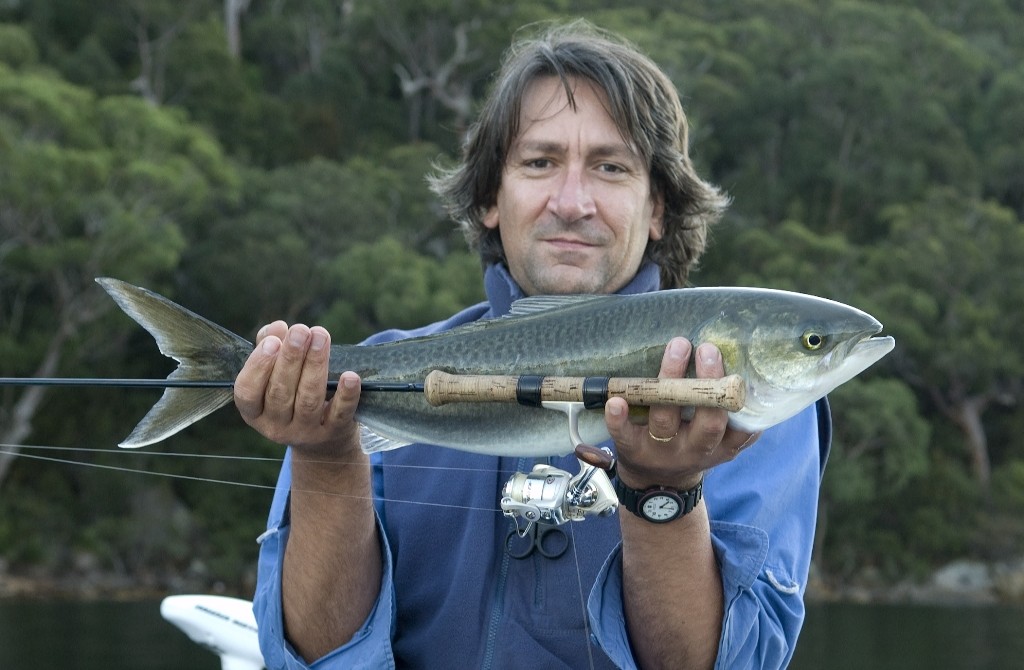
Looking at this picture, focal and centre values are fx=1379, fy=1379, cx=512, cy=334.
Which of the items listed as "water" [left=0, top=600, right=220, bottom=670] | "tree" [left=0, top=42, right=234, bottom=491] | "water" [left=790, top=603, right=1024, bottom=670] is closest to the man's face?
"water" [left=0, top=600, right=220, bottom=670]

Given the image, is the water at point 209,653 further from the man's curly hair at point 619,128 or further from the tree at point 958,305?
the man's curly hair at point 619,128

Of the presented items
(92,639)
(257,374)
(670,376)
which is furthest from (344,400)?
(92,639)

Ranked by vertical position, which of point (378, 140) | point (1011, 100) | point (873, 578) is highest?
point (1011, 100)

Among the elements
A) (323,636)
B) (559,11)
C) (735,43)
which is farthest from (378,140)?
(323,636)

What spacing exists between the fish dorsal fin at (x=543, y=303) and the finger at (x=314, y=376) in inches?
21.0

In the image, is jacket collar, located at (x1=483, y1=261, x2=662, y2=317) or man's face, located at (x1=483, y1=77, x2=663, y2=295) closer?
man's face, located at (x1=483, y1=77, x2=663, y2=295)

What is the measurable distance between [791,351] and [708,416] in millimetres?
310

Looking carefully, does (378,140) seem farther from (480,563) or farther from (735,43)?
(480,563)

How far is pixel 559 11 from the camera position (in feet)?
150

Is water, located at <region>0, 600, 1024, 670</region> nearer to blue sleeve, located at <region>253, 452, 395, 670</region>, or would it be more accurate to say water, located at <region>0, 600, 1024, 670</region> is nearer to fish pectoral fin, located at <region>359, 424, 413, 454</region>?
blue sleeve, located at <region>253, 452, 395, 670</region>

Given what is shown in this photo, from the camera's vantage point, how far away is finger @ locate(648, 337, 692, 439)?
3242 millimetres

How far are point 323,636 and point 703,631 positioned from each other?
3.68ft

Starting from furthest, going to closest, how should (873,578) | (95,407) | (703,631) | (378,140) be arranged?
(378,140) → (873,578) → (95,407) → (703,631)

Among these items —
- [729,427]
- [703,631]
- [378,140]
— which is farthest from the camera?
[378,140]
